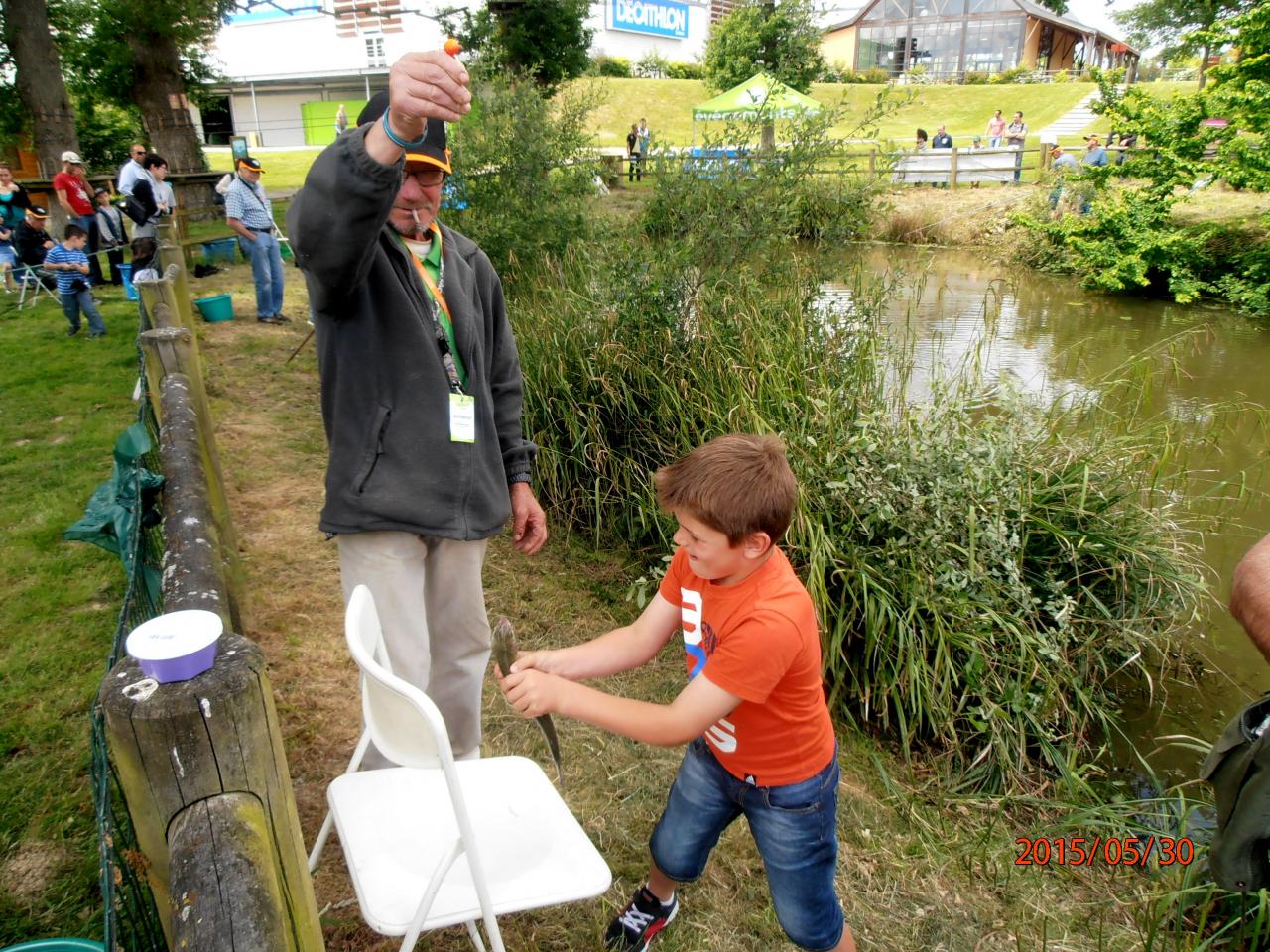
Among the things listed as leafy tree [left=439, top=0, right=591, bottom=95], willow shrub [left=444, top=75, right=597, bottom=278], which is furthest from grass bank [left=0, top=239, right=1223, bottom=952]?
leafy tree [left=439, top=0, right=591, bottom=95]

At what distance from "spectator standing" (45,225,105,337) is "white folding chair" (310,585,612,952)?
8229 mm

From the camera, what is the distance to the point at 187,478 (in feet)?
7.56

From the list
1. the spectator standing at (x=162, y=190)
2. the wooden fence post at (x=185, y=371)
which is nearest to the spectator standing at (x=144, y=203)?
the spectator standing at (x=162, y=190)

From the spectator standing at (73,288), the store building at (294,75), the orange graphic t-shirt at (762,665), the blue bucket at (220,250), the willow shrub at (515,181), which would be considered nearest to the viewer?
the orange graphic t-shirt at (762,665)

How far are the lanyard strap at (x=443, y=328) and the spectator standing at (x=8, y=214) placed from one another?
11231mm

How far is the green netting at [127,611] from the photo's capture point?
1456 millimetres

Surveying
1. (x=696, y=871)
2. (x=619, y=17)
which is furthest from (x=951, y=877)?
(x=619, y=17)

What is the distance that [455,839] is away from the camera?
1684mm

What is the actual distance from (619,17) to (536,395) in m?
58.7

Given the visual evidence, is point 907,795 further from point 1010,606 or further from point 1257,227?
point 1257,227

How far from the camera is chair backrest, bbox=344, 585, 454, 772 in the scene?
4.68 feet

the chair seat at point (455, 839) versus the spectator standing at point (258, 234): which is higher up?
the spectator standing at point (258, 234)

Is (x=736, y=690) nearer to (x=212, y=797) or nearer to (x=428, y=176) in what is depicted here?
(x=212, y=797)

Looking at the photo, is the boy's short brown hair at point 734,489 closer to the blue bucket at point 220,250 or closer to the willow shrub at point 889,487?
the willow shrub at point 889,487
